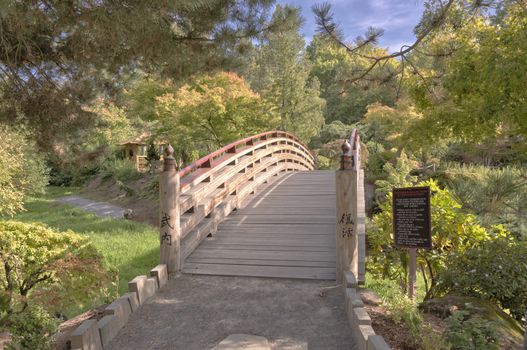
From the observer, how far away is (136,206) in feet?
62.2

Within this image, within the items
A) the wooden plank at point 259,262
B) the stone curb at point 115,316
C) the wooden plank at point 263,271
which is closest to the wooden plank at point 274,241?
the wooden plank at point 259,262

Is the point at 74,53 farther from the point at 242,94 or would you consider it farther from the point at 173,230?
the point at 242,94

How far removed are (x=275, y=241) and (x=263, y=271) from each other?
1060 mm

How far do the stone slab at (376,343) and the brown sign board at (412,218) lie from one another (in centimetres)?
225

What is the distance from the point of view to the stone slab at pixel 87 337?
347 cm

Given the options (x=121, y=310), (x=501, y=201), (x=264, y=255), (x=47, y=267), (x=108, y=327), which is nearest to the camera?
(x=108, y=327)

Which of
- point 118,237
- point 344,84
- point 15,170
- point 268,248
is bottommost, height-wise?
point 118,237

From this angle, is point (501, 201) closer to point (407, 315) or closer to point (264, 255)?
point (264, 255)

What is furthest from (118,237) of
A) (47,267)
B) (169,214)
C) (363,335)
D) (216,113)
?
(363,335)

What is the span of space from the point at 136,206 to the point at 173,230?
47.7ft

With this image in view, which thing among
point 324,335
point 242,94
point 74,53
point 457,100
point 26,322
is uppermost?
point 242,94

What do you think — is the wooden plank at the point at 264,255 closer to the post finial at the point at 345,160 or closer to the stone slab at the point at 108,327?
the post finial at the point at 345,160

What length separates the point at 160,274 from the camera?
5.10m

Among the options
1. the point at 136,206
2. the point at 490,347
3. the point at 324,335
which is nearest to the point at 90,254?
the point at 324,335
